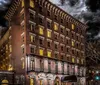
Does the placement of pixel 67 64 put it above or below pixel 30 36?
below

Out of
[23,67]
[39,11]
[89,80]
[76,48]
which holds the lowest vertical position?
[89,80]

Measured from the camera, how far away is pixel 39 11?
52656mm

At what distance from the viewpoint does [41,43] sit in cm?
5184

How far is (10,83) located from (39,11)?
18.6 m

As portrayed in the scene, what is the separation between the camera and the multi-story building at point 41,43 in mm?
48250

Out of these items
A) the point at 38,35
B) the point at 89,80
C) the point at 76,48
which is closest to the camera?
the point at 38,35

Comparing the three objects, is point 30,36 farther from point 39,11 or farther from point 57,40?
point 57,40

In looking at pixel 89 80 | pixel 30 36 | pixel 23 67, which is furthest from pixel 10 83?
pixel 89 80

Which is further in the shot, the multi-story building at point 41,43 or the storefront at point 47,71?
the multi-story building at point 41,43

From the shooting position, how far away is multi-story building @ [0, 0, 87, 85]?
48.2 meters

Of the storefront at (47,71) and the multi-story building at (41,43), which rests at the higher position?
the multi-story building at (41,43)

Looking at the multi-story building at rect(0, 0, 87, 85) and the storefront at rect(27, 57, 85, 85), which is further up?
the multi-story building at rect(0, 0, 87, 85)

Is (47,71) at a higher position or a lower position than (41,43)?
lower

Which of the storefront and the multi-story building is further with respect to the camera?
the multi-story building
